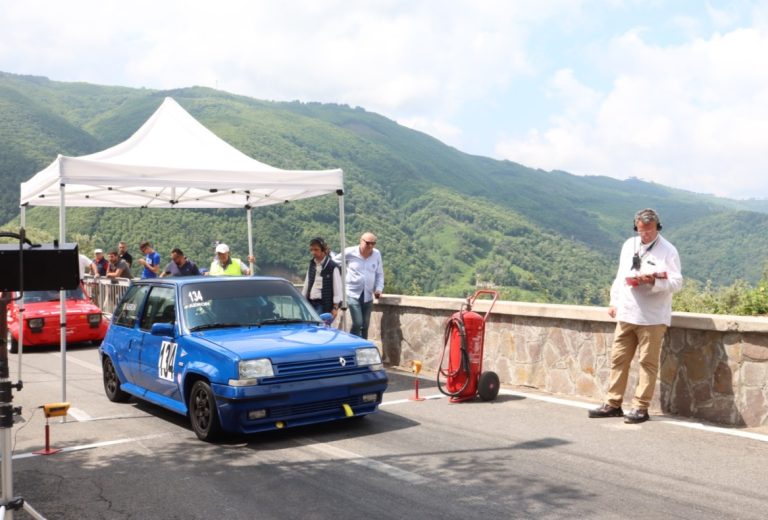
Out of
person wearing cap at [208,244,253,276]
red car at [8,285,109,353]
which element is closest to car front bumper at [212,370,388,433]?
person wearing cap at [208,244,253,276]

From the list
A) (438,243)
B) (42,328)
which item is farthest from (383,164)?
(42,328)

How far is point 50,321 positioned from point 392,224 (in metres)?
121

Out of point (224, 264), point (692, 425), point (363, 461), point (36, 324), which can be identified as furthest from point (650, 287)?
point (36, 324)

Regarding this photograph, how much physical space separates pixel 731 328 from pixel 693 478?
7.29 feet

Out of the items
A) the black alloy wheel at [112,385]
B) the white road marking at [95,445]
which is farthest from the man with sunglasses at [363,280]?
the white road marking at [95,445]

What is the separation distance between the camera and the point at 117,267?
19547 millimetres

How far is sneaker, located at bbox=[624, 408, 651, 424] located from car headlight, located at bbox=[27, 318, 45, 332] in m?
11.8

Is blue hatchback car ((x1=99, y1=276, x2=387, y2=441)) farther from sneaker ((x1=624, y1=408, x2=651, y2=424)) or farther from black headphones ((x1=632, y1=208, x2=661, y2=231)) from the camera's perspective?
black headphones ((x1=632, y1=208, x2=661, y2=231))

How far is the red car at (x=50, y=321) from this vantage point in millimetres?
14641

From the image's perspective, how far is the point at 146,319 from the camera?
8.38 metres

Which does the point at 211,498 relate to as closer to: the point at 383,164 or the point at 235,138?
the point at 235,138

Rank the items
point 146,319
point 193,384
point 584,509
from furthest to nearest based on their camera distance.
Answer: point 146,319, point 193,384, point 584,509

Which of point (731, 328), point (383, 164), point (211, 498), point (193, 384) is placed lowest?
point (211, 498)

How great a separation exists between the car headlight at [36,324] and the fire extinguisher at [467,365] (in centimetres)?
952
